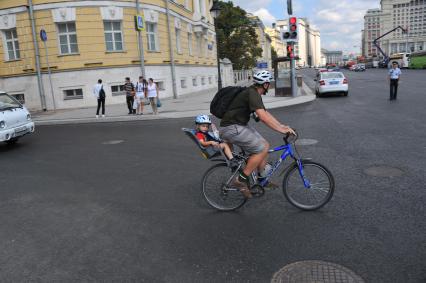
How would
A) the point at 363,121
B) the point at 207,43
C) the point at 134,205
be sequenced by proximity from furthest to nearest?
the point at 207,43 < the point at 363,121 < the point at 134,205

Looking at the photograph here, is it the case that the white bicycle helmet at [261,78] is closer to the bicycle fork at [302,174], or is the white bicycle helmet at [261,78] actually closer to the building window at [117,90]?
the bicycle fork at [302,174]

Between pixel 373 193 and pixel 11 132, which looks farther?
pixel 11 132

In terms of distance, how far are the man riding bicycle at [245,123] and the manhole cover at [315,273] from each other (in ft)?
5.23

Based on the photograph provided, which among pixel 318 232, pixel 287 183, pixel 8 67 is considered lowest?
pixel 318 232

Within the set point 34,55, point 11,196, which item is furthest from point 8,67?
point 11,196

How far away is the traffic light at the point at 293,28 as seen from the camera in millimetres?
20969

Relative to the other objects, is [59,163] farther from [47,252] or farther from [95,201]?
[47,252]

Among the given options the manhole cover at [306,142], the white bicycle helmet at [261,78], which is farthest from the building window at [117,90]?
the white bicycle helmet at [261,78]

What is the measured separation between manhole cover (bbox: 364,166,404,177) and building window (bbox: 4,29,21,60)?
24068 millimetres

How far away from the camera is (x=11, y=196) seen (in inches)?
252

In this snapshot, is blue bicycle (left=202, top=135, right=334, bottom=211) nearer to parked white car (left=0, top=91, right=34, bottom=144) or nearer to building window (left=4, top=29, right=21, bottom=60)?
parked white car (left=0, top=91, right=34, bottom=144)

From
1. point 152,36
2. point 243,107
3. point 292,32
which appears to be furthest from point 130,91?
point 243,107

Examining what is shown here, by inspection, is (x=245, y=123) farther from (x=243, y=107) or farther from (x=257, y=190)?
(x=257, y=190)

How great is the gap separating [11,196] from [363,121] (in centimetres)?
1027
